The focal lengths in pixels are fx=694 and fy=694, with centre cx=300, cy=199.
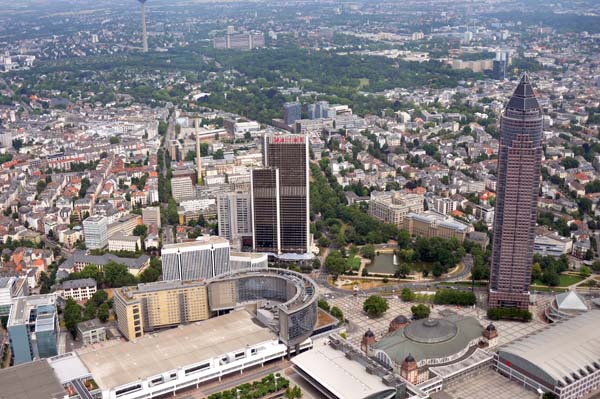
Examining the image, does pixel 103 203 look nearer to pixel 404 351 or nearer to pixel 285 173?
pixel 285 173

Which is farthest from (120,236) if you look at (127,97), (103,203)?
(127,97)

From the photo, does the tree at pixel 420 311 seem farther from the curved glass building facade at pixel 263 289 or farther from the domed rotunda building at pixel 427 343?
the curved glass building facade at pixel 263 289

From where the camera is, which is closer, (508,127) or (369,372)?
(369,372)

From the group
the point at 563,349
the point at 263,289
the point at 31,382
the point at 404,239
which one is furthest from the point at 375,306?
the point at 31,382

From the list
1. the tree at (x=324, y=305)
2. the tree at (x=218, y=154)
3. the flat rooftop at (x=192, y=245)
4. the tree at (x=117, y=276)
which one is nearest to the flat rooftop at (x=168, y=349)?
the tree at (x=324, y=305)

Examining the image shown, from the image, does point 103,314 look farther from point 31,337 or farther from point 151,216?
point 151,216

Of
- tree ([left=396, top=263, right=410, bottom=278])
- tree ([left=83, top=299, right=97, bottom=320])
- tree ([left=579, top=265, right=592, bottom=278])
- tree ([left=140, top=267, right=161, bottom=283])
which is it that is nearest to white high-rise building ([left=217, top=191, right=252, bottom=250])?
tree ([left=140, top=267, right=161, bottom=283])

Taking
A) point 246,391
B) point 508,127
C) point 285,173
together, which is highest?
point 508,127
